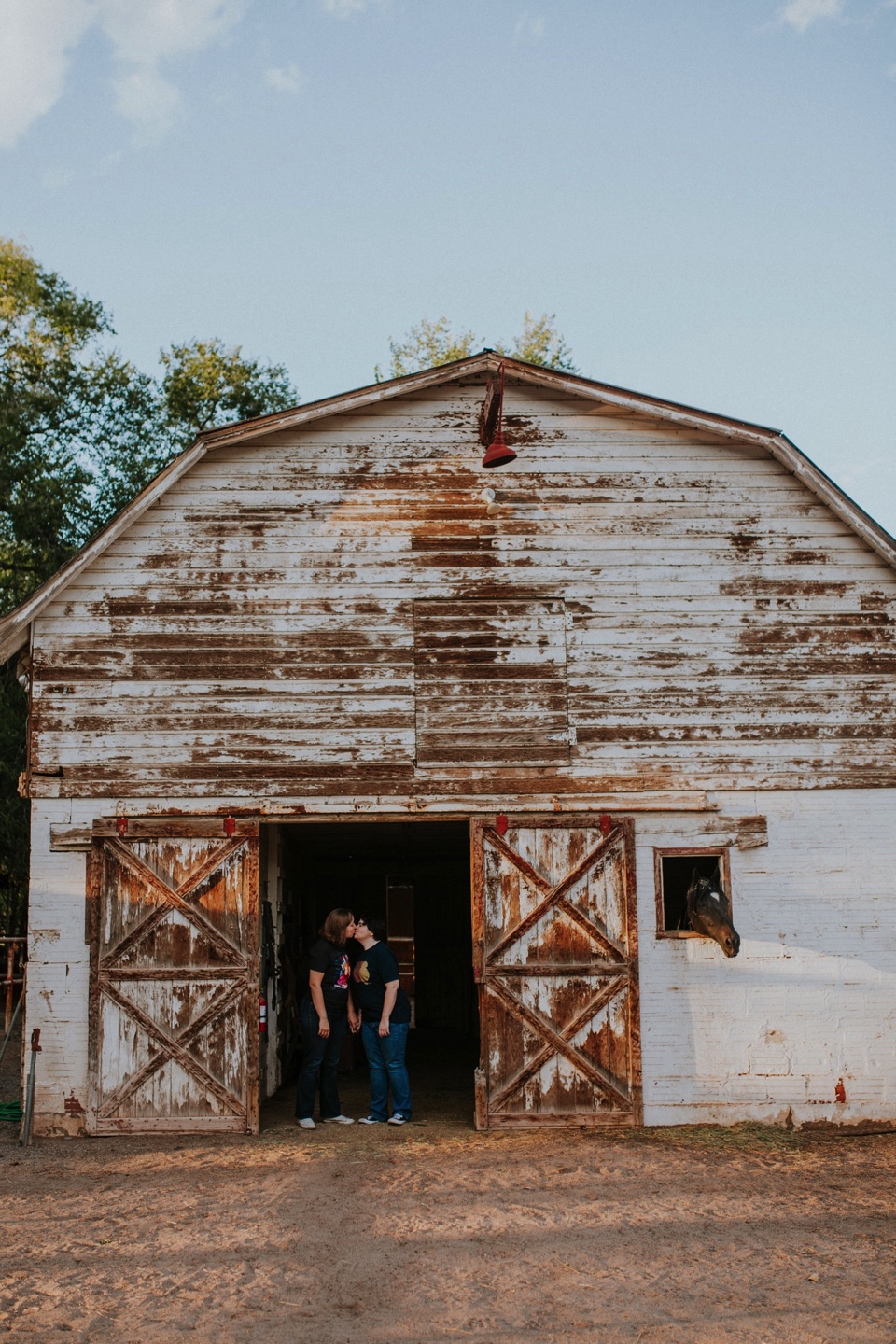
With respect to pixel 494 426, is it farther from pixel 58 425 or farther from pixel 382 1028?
pixel 58 425

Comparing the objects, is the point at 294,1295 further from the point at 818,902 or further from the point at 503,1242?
the point at 818,902

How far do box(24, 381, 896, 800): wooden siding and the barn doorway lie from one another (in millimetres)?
3149

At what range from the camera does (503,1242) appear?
6.73m

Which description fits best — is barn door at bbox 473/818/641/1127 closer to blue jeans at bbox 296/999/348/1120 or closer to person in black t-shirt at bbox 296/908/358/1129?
person in black t-shirt at bbox 296/908/358/1129

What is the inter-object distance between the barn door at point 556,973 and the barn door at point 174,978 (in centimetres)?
202

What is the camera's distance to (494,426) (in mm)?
9742

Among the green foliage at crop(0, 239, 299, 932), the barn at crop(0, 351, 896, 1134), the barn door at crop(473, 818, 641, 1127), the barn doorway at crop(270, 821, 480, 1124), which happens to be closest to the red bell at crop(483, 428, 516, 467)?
the barn at crop(0, 351, 896, 1134)

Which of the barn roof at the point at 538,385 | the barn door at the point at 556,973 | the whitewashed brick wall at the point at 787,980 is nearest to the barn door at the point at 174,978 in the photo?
the barn door at the point at 556,973

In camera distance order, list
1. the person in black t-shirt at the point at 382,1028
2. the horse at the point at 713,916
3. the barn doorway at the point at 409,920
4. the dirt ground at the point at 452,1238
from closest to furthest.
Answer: the dirt ground at the point at 452,1238 < the horse at the point at 713,916 < the person in black t-shirt at the point at 382,1028 < the barn doorway at the point at 409,920

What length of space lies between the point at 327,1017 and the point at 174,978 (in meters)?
1.37

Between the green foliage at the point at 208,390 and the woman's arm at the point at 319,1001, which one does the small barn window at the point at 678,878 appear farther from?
the green foliage at the point at 208,390

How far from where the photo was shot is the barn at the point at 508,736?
955cm

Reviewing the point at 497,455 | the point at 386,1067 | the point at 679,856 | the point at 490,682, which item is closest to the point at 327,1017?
the point at 386,1067

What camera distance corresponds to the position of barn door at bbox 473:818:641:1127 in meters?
9.52
